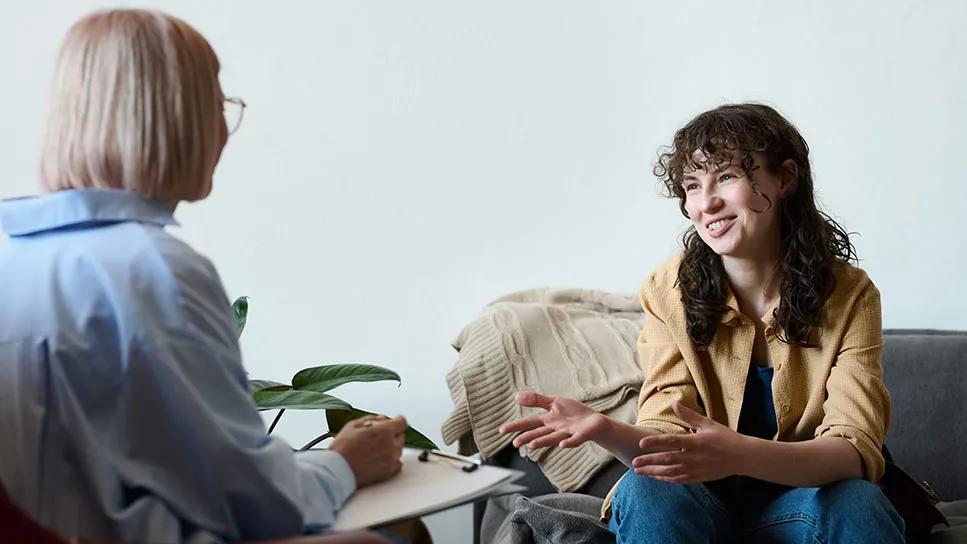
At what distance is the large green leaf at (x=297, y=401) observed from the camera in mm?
2055

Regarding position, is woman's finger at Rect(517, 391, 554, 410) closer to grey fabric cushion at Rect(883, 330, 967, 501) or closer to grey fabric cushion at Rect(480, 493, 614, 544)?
grey fabric cushion at Rect(480, 493, 614, 544)

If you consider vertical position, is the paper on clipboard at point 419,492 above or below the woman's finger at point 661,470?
above

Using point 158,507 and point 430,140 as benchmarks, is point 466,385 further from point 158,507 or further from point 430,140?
point 158,507

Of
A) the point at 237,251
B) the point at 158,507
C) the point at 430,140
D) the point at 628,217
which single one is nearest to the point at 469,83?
the point at 430,140

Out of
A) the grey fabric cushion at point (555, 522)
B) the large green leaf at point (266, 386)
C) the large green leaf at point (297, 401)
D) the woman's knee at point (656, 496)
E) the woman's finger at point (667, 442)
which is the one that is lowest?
the grey fabric cushion at point (555, 522)

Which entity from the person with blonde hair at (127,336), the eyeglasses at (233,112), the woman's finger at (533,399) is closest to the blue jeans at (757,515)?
the woman's finger at (533,399)

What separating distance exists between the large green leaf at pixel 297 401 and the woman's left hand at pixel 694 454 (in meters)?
0.64

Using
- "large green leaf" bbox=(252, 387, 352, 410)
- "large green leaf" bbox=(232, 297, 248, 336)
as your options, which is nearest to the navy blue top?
"large green leaf" bbox=(252, 387, 352, 410)

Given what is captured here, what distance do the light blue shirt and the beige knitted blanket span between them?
4.62 ft

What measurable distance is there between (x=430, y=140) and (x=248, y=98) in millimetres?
503

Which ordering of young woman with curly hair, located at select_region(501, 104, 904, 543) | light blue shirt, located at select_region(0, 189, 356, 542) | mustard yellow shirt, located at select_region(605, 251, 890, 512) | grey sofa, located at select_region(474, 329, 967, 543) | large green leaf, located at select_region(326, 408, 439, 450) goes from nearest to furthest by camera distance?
1. light blue shirt, located at select_region(0, 189, 356, 542)
2. young woman with curly hair, located at select_region(501, 104, 904, 543)
3. mustard yellow shirt, located at select_region(605, 251, 890, 512)
4. large green leaf, located at select_region(326, 408, 439, 450)
5. grey sofa, located at select_region(474, 329, 967, 543)

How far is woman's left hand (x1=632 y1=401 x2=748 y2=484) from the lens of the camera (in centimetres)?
162

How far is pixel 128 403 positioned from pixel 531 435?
727 mm

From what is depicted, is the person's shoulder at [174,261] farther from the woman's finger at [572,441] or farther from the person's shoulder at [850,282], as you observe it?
the person's shoulder at [850,282]
